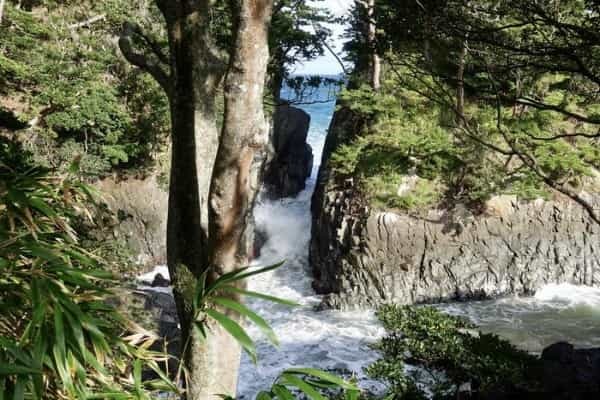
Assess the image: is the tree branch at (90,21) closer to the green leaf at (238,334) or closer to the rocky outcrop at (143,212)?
the rocky outcrop at (143,212)

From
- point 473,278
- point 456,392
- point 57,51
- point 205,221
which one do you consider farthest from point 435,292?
point 57,51

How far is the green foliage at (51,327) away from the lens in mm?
1404

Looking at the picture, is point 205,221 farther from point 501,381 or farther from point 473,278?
point 473,278

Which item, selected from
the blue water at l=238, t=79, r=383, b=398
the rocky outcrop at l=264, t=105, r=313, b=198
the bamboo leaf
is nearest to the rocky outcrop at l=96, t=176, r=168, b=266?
the blue water at l=238, t=79, r=383, b=398

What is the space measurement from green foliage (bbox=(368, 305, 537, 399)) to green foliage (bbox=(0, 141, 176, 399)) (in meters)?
2.66

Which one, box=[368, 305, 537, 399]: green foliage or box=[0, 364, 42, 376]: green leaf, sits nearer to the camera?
box=[0, 364, 42, 376]: green leaf

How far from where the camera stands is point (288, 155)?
1820cm

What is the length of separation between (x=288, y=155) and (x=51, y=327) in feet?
55.2

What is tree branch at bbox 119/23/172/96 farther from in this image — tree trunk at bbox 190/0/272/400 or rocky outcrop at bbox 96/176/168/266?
rocky outcrop at bbox 96/176/168/266

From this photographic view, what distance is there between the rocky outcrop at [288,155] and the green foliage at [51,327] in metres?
14.8

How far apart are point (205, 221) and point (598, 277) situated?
9.84 meters

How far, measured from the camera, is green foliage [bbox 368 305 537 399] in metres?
3.94

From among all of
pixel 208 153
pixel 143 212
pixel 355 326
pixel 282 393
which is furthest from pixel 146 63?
pixel 143 212

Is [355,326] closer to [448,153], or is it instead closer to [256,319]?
[448,153]
